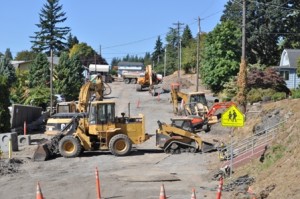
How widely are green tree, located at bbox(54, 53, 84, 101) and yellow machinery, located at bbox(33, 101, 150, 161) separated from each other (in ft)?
132

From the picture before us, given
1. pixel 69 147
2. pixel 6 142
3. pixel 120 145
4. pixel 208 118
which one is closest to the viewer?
pixel 69 147

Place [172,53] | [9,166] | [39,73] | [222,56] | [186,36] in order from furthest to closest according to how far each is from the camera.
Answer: [186,36] < [172,53] < [39,73] < [222,56] < [9,166]

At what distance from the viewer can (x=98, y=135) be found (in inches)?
1158

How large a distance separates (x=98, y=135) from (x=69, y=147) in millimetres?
A: 1657

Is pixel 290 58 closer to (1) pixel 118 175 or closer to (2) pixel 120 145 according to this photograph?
(2) pixel 120 145

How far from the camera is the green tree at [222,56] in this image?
219 feet

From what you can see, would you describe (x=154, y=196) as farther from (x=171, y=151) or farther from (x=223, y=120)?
(x=171, y=151)

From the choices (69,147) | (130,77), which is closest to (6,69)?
(130,77)

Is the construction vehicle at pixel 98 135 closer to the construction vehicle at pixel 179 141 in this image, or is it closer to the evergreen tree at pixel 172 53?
the construction vehicle at pixel 179 141

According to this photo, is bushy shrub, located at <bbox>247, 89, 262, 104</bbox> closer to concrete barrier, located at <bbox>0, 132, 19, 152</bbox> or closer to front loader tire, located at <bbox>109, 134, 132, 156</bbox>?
front loader tire, located at <bbox>109, 134, 132, 156</bbox>

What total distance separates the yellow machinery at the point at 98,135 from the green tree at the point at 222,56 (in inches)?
1505

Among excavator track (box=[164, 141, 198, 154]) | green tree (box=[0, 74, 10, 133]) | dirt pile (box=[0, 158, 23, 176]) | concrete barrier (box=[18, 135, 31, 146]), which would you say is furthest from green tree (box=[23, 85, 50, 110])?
excavator track (box=[164, 141, 198, 154])

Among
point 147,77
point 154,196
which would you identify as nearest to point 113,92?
point 147,77

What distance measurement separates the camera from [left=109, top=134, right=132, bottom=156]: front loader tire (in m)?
29.0
